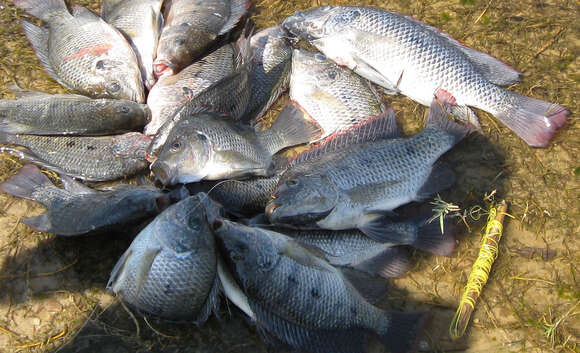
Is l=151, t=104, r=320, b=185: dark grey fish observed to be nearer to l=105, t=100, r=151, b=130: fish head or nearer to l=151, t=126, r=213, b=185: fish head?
l=151, t=126, r=213, b=185: fish head

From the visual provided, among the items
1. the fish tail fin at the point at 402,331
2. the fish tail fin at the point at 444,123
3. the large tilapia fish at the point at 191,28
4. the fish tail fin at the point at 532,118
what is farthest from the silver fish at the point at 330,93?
the fish tail fin at the point at 402,331

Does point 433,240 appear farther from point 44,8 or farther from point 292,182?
point 44,8

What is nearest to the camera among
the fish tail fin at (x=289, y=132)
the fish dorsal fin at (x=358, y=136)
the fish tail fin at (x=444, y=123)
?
the fish dorsal fin at (x=358, y=136)

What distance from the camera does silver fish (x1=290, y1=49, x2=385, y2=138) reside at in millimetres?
3957

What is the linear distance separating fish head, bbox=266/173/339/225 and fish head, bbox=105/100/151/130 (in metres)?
1.41

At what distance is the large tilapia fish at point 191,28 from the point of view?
407 cm

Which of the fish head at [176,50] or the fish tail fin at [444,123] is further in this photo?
the fish head at [176,50]

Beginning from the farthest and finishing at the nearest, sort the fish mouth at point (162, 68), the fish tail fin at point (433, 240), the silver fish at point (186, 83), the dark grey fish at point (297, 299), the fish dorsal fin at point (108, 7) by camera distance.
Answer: the fish dorsal fin at point (108, 7) < the fish mouth at point (162, 68) < the silver fish at point (186, 83) < the fish tail fin at point (433, 240) < the dark grey fish at point (297, 299)

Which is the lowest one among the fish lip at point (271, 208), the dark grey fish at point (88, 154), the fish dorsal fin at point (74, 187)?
the fish dorsal fin at point (74, 187)

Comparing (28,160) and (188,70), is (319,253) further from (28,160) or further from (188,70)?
(28,160)

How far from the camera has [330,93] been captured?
4.07m

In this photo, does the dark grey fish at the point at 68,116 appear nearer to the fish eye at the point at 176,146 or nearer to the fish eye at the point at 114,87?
the fish eye at the point at 114,87

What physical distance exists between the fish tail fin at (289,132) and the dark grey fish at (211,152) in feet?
0.08

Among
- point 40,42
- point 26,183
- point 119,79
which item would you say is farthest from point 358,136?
point 40,42
